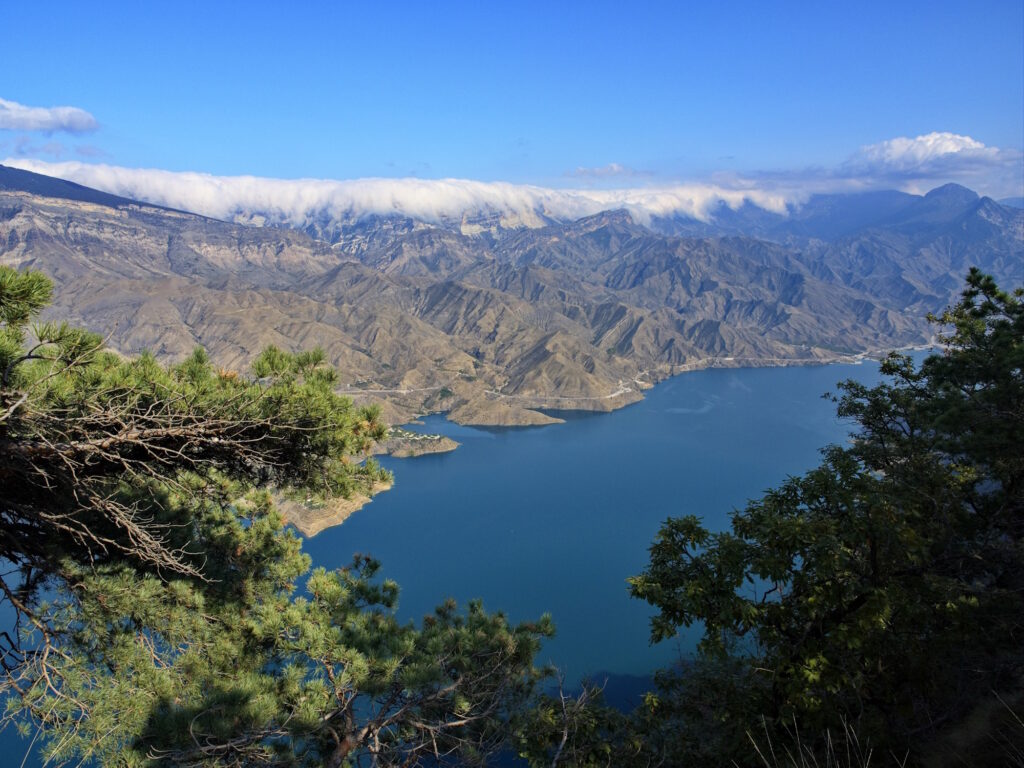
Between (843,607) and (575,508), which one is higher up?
(843,607)

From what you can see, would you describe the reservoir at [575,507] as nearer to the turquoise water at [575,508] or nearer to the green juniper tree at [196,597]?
the turquoise water at [575,508]

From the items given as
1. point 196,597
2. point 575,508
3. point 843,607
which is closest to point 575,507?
point 575,508

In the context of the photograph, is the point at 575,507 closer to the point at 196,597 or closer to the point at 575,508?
the point at 575,508

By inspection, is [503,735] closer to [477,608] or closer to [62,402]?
[477,608]

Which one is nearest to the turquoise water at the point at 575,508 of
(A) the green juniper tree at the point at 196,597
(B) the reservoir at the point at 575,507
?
(B) the reservoir at the point at 575,507

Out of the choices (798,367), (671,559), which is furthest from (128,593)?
(798,367)

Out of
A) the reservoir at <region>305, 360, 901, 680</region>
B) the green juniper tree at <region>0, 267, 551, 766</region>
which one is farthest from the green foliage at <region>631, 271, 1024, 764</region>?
the reservoir at <region>305, 360, 901, 680</region>

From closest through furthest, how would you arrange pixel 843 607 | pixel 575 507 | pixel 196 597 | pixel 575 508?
pixel 843 607 < pixel 196 597 < pixel 575 508 < pixel 575 507
